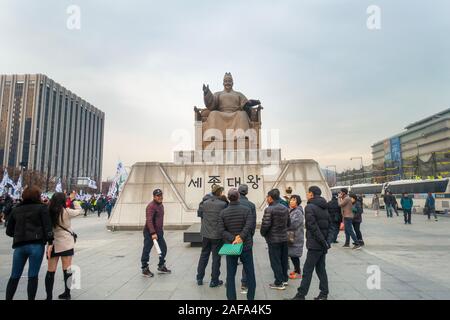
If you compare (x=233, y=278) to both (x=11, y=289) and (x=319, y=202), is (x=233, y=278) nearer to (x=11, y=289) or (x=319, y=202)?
(x=319, y=202)

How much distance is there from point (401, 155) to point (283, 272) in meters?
104

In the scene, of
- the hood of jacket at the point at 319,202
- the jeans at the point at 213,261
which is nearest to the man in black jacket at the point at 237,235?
the jeans at the point at 213,261

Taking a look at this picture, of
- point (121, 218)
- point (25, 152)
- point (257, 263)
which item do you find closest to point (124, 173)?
point (121, 218)

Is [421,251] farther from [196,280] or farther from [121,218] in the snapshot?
[121,218]

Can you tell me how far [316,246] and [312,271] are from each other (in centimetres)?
38

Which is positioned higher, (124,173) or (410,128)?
(410,128)

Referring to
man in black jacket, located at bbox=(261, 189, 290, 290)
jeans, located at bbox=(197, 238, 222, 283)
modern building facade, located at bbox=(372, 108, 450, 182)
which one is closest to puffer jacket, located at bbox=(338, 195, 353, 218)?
man in black jacket, located at bbox=(261, 189, 290, 290)

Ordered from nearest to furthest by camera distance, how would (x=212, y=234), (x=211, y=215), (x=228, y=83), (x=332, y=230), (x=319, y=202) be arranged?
(x=319, y=202) < (x=332, y=230) < (x=212, y=234) < (x=211, y=215) < (x=228, y=83)

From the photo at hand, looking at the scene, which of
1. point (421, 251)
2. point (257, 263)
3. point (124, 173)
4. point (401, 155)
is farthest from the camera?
point (401, 155)

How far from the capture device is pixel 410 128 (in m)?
96.5

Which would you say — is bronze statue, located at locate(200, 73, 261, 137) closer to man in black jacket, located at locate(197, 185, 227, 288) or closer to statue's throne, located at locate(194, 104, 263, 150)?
statue's throne, located at locate(194, 104, 263, 150)

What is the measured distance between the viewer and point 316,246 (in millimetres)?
4656

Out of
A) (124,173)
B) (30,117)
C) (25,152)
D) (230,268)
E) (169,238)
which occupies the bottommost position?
(169,238)

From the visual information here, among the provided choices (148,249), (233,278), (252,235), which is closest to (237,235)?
(252,235)
